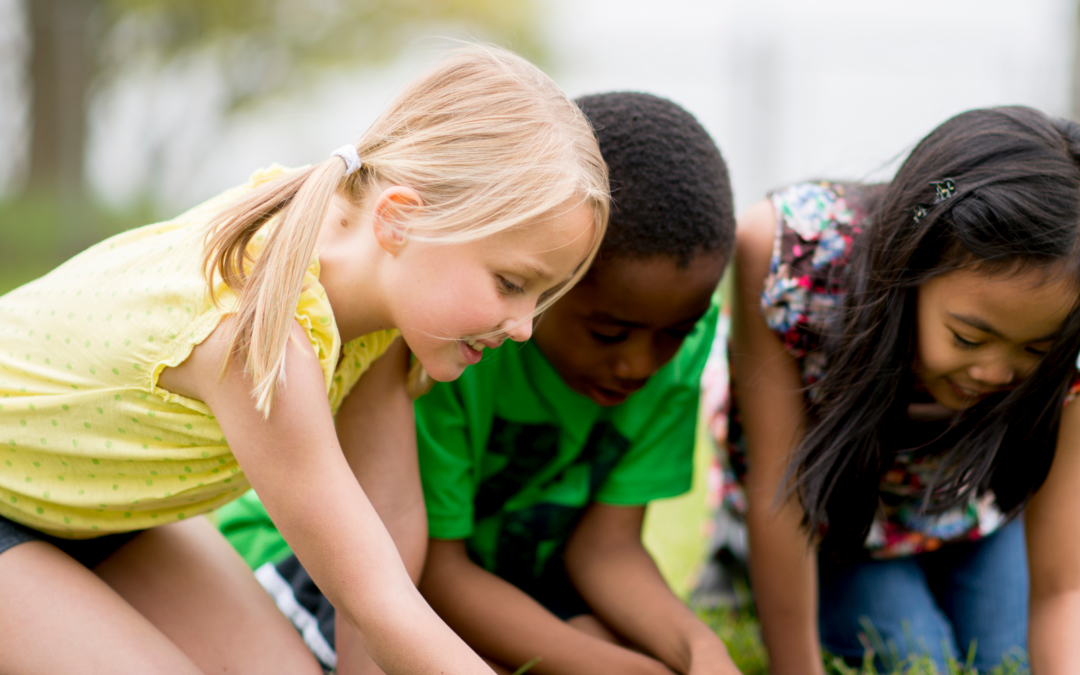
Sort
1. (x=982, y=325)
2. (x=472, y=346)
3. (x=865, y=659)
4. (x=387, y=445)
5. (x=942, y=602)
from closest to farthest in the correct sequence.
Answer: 1. (x=472, y=346)
2. (x=982, y=325)
3. (x=387, y=445)
4. (x=865, y=659)
5. (x=942, y=602)

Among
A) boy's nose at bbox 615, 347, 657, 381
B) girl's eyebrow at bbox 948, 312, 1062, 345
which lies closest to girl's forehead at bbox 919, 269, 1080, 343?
girl's eyebrow at bbox 948, 312, 1062, 345

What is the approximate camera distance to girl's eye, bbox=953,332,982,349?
4.95 feet

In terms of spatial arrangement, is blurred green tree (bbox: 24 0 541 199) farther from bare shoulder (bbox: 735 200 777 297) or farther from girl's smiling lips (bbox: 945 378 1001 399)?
girl's smiling lips (bbox: 945 378 1001 399)

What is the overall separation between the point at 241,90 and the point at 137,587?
1109 cm

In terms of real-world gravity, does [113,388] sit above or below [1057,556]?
above

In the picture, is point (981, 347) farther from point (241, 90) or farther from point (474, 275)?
point (241, 90)

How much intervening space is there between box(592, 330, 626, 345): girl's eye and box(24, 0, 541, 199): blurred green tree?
562cm

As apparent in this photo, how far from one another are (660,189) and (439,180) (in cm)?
44

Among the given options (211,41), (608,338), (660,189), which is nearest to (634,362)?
(608,338)

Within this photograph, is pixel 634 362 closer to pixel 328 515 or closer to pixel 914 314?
pixel 914 314

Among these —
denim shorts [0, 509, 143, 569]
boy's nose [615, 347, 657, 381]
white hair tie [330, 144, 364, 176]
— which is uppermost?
white hair tie [330, 144, 364, 176]

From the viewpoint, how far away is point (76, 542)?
1.48 meters

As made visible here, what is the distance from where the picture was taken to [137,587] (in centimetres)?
151

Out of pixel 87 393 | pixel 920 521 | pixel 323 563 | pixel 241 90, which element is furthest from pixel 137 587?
pixel 241 90
